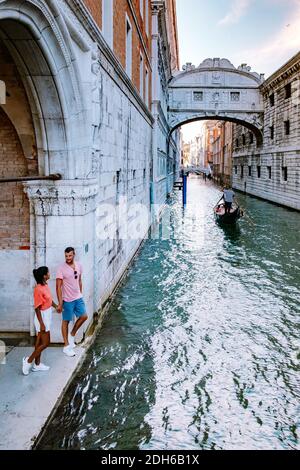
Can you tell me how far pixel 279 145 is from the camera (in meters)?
29.5

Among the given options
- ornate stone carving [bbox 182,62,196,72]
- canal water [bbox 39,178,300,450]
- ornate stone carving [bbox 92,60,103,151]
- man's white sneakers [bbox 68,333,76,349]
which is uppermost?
ornate stone carving [bbox 182,62,196,72]

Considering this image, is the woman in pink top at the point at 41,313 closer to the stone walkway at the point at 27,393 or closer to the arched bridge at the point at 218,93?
the stone walkway at the point at 27,393

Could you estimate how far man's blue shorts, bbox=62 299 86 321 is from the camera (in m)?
6.07

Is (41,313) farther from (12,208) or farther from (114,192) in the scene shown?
(114,192)

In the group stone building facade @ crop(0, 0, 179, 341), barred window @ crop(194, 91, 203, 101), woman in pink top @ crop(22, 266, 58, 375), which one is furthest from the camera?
barred window @ crop(194, 91, 203, 101)

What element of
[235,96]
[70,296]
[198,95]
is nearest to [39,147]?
[70,296]

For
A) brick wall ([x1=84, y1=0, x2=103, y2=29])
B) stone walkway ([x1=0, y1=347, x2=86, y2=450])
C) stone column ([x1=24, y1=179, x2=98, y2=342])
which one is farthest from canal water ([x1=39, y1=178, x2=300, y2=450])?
brick wall ([x1=84, y1=0, x2=103, y2=29])

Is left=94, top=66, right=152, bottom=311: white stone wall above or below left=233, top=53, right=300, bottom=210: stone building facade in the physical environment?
below

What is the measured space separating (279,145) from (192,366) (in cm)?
2577

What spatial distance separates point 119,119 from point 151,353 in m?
5.49

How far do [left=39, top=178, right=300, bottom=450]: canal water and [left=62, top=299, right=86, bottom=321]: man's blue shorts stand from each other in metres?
0.68

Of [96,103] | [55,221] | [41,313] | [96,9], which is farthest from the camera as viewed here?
[96,9]

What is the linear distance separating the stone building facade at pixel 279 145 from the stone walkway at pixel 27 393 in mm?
21347

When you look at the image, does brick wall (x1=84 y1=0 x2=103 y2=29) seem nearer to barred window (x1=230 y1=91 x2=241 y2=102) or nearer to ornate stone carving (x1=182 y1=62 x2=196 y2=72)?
barred window (x1=230 y1=91 x2=241 y2=102)
